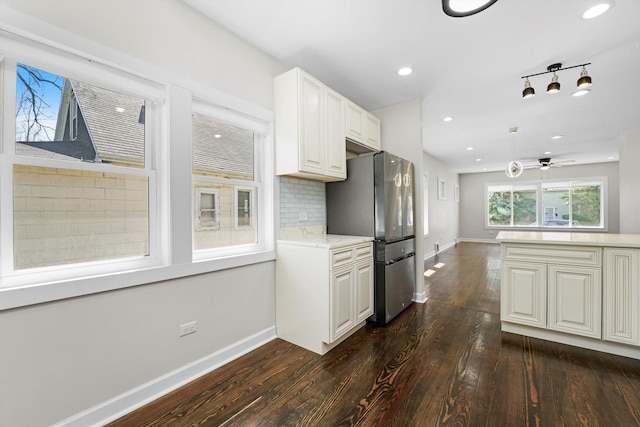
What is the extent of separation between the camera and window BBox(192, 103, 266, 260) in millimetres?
2207

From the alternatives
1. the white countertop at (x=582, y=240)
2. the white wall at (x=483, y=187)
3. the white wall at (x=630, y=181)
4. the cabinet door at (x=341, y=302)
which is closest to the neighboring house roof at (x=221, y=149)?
the cabinet door at (x=341, y=302)

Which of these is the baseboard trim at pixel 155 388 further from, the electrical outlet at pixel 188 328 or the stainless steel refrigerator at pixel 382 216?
the stainless steel refrigerator at pixel 382 216

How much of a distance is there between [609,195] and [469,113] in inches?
313

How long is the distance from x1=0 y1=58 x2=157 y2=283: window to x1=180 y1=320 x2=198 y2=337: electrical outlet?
21.2 inches

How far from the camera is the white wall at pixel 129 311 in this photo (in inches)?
53.4

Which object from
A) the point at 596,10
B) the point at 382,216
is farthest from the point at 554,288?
the point at 596,10

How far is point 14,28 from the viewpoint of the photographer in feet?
4.37

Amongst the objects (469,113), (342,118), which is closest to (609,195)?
(469,113)

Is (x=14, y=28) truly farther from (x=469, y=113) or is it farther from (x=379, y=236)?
(x=469, y=113)

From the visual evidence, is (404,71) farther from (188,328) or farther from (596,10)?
(188,328)

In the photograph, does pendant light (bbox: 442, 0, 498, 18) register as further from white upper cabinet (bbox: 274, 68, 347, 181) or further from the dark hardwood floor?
the dark hardwood floor

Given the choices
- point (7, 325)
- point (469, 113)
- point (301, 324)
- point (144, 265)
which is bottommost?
point (301, 324)

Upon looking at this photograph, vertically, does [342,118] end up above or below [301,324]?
above

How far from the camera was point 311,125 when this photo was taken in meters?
2.59
